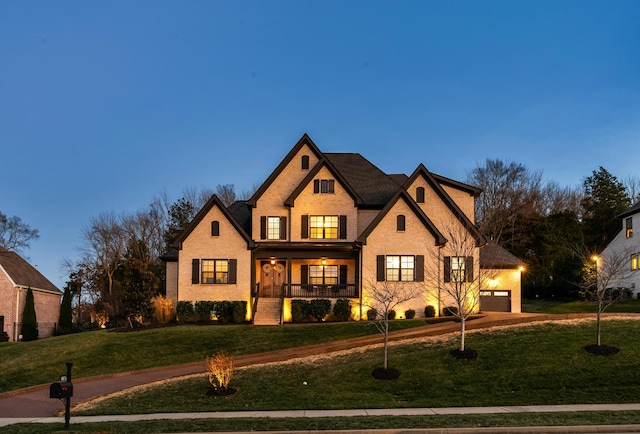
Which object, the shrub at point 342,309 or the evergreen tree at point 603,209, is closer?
the shrub at point 342,309

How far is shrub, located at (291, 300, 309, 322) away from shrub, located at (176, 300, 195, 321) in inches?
219

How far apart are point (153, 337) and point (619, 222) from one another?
143 feet

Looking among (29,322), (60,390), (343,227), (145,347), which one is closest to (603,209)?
(343,227)

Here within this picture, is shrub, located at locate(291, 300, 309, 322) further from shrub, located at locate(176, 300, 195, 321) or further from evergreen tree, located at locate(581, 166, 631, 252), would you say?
evergreen tree, located at locate(581, 166, 631, 252)

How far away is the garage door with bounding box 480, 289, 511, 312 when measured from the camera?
34.2 m

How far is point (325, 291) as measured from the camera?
33.9 metres

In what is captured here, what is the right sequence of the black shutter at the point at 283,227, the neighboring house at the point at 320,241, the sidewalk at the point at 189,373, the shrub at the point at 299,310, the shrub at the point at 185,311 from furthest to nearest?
the black shutter at the point at 283,227 → the shrub at the point at 185,311 → the neighboring house at the point at 320,241 → the shrub at the point at 299,310 → the sidewalk at the point at 189,373

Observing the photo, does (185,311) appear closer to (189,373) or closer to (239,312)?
(239,312)

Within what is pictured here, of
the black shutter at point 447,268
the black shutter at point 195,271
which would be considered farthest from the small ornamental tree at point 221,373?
the black shutter at point 447,268

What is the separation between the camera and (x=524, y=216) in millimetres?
56250

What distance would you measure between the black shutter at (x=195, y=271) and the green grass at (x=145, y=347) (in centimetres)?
361

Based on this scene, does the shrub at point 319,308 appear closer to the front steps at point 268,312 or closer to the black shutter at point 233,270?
the front steps at point 268,312

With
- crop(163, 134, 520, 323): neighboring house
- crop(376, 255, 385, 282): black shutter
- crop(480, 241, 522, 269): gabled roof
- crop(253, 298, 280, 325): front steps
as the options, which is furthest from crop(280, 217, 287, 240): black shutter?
crop(480, 241, 522, 269): gabled roof

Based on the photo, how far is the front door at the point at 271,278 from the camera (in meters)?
36.5
